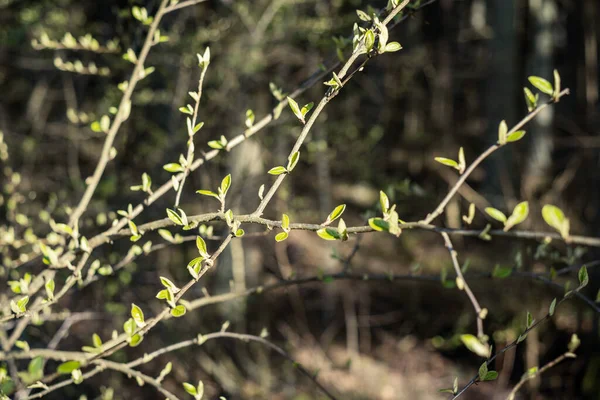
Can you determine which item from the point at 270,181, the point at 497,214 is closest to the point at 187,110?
the point at 497,214

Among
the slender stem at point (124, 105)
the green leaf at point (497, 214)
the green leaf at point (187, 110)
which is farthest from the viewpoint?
the slender stem at point (124, 105)

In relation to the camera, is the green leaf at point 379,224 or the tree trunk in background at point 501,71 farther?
the tree trunk in background at point 501,71

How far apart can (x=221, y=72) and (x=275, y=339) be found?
9.45ft

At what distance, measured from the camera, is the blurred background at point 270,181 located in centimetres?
319

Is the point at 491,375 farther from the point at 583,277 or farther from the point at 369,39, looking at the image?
the point at 369,39

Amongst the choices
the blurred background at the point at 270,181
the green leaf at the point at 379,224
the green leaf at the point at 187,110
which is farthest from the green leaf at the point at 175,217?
the blurred background at the point at 270,181

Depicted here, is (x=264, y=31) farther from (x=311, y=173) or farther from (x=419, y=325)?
(x=419, y=325)

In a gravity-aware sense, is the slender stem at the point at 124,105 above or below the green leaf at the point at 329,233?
above

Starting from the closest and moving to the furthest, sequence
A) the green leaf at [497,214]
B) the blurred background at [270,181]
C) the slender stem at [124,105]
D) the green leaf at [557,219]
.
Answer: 1. the green leaf at [557,219]
2. the green leaf at [497,214]
3. the slender stem at [124,105]
4. the blurred background at [270,181]

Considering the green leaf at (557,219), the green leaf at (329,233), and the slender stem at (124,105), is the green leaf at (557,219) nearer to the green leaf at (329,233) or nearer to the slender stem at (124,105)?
the green leaf at (329,233)

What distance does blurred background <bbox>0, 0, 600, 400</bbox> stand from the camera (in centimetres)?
319

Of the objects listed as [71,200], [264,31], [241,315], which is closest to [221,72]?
[264,31]

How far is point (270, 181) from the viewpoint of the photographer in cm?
419

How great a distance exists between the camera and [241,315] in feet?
12.9
